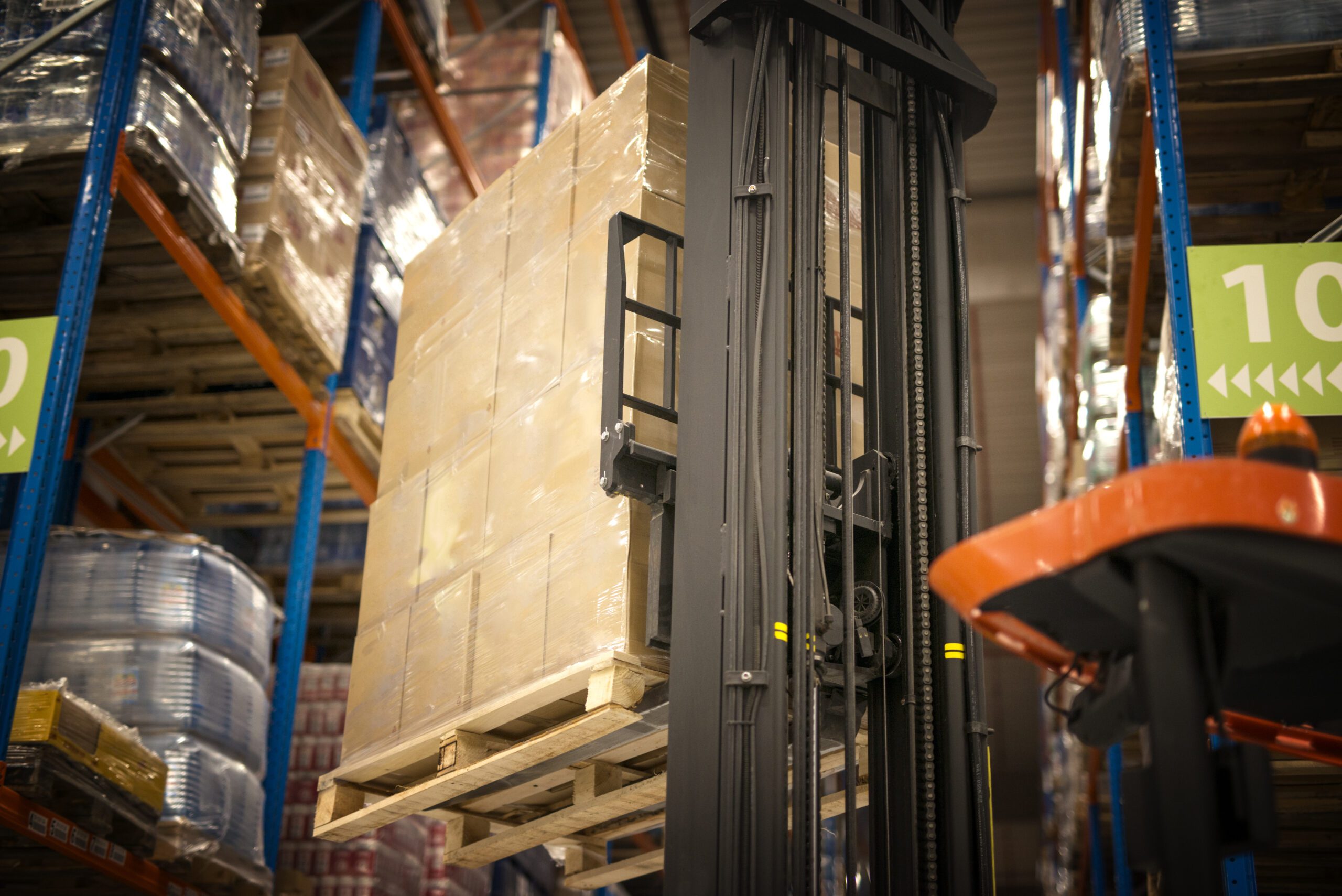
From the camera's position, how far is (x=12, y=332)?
18.5 feet

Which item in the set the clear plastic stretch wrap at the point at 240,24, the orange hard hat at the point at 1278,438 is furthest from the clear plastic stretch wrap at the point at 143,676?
the orange hard hat at the point at 1278,438

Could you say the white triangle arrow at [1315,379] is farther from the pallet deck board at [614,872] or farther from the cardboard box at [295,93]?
the cardboard box at [295,93]

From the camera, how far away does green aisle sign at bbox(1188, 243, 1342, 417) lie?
14.5ft

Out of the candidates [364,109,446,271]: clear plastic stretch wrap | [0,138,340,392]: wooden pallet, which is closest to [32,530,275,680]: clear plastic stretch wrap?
[0,138,340,392]: wooden pallet

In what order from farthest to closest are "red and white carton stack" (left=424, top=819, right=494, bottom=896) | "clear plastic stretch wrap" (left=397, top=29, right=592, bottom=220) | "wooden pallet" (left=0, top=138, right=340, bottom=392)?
"clear plastic stretch wrap" (left=397, top=29, right=592, bottom=220), "red and white carton stack" (left=424, top=819, right=494, bottom=896), "wooden pallet" (left=0, top=138, right=340, bottom=392)

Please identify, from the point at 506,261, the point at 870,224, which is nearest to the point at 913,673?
the point at 870,224

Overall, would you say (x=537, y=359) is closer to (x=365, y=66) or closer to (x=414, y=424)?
(x=414, y=424)

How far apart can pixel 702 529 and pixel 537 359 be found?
1.20 meters

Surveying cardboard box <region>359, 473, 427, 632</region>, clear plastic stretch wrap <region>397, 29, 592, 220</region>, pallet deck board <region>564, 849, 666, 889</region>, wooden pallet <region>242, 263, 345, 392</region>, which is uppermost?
clear plastic stretch wrap <region>397, 29, 592, 220</region>

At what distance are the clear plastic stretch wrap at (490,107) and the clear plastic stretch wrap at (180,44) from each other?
3.50m

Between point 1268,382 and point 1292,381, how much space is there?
7 cm

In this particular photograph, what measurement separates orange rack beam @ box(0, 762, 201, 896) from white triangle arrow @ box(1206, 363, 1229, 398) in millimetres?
4459

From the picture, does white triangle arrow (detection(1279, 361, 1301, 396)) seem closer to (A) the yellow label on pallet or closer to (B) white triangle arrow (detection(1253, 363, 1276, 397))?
(B) white triangle arrow (detection(1253, 363, 1276, 397))

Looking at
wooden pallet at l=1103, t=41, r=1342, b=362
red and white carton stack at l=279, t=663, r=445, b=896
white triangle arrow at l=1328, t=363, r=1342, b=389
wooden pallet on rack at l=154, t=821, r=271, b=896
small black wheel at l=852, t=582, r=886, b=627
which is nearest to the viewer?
small black wheel at l=852, t=582, r=886, b=627
